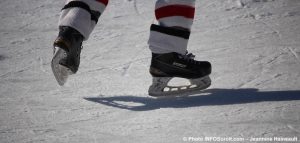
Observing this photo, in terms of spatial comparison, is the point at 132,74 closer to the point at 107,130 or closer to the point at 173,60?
the point at 173,60

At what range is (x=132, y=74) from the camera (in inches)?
118

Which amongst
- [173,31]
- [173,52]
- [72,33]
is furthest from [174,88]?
[72,33]

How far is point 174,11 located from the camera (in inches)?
96.7

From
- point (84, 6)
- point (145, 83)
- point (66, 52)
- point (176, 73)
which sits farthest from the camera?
point (145, 83)

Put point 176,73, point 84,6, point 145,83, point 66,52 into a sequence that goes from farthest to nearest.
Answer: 1. point 145,83
2. point 176,73
3. point 84,6
4. point 66,52

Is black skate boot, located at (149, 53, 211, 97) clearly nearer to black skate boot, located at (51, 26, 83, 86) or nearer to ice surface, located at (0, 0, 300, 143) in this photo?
ice surface, located at (0, 0, 300, 143)

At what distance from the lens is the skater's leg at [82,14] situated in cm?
242

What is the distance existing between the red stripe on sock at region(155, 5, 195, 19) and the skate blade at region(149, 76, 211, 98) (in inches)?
13.6

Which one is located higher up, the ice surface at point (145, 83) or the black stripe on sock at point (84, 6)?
the black stripe on sock at point (84, 6)

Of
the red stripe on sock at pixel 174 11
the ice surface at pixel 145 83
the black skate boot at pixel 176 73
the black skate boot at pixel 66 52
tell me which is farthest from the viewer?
the black skate boot at pixel 176 73

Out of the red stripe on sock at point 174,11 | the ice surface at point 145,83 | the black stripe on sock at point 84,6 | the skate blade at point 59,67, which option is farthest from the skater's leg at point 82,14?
the ice surface at point 145,83

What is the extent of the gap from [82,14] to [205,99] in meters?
0.74

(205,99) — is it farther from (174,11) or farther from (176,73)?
(174,11)

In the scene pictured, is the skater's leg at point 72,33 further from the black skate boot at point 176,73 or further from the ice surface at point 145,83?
the black skate boot at point 176,73
